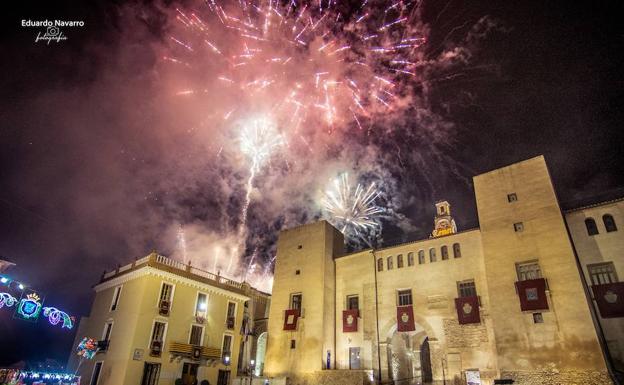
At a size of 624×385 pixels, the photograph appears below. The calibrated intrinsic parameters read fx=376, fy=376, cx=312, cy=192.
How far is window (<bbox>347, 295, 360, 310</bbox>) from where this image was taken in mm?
32541

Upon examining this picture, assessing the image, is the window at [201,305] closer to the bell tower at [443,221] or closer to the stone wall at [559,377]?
the stone wall at [559,377]

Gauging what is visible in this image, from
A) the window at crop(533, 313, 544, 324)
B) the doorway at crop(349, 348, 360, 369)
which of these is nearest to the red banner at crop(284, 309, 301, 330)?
the doorway at crop(349, 348, 360, 369)

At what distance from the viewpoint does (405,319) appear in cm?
2873

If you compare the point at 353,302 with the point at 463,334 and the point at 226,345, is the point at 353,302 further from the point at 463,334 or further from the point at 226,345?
the point at 226,345

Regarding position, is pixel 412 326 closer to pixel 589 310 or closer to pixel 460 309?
pixel 460 309

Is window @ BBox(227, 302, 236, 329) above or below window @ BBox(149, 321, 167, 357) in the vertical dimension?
above

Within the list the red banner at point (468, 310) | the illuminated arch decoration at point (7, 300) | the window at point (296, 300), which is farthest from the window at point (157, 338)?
the red banner at point (468, 310)

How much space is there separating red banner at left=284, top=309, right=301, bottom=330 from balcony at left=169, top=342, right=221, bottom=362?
20.6ft

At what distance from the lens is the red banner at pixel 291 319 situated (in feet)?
109

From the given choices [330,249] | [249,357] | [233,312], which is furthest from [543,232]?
[249,357]

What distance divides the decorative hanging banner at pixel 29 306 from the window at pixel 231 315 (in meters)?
14.5

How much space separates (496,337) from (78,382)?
1088 inches

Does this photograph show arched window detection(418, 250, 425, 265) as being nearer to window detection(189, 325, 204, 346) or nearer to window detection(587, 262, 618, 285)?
window detection(587, 262, 618, 285)

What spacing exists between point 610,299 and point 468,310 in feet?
25.9
